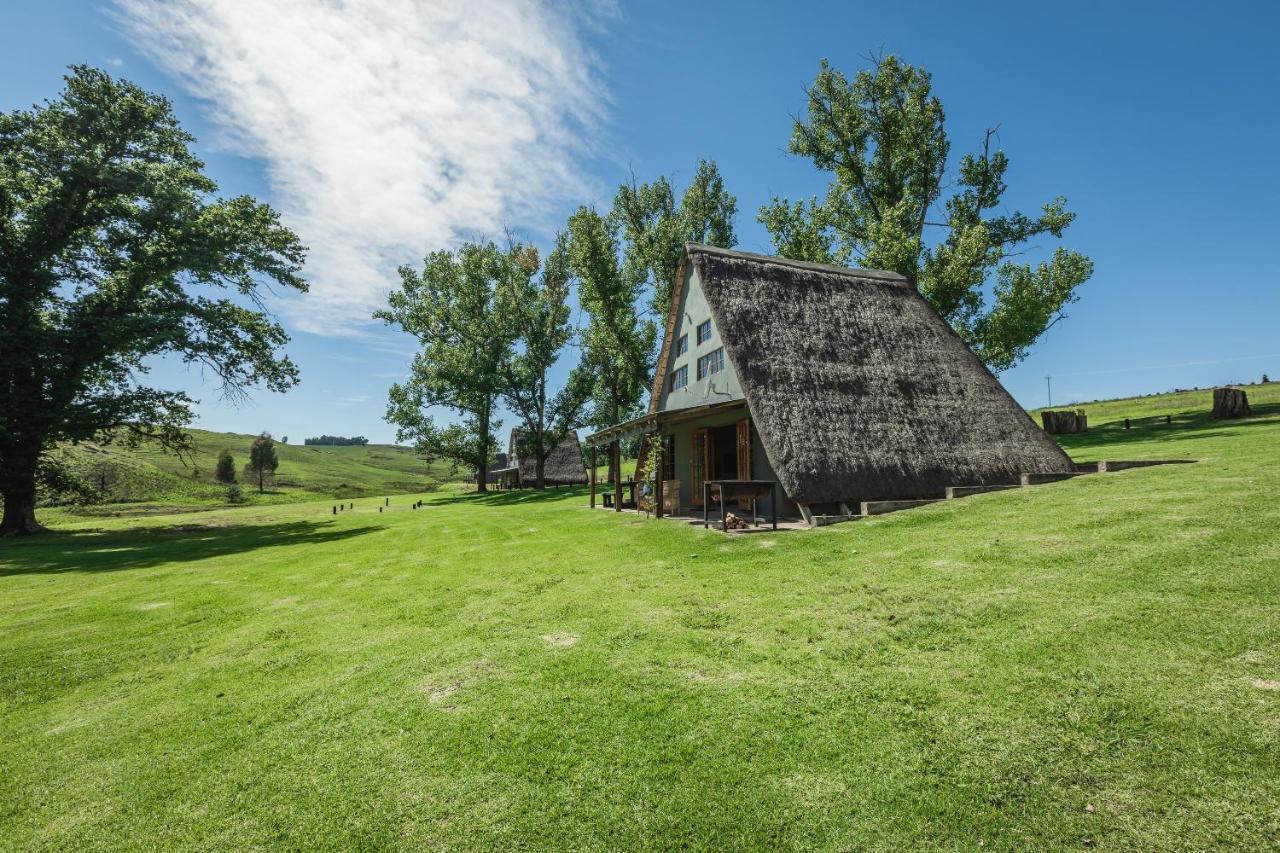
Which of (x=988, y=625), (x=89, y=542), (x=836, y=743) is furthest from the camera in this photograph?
(x=89, y=542)

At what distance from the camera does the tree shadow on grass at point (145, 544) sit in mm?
13500

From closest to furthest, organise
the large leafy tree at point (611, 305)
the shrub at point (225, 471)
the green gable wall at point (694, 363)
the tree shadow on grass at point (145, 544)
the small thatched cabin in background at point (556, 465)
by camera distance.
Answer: the tree shadow on grass at point (145, 544), the green gable wall at point (694, 363), the large leafy tree at point (611, 305), the small thatched cabin in background at point (556, 465), the shrub at point (225, 471)

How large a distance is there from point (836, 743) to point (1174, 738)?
2.05 metres

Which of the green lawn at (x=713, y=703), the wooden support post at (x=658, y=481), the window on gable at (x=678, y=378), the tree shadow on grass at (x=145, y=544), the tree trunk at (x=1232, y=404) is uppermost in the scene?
the window on gable at (x=678, y=378)

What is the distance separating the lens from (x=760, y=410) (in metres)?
13.4

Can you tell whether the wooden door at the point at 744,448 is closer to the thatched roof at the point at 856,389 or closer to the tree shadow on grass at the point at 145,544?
→ the thatched roof at the point at 856,389

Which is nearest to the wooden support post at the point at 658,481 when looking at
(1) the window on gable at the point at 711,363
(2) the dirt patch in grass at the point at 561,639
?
(1) the window on gable at the point at 711,363

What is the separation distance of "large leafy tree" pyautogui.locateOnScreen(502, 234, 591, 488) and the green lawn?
101 ft

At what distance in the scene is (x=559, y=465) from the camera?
49219 millimetres

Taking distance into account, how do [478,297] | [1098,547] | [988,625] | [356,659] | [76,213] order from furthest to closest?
1. [478,297]
2. [76,213]
3. [1098,547]
4. [356,659]
5. [988,625]

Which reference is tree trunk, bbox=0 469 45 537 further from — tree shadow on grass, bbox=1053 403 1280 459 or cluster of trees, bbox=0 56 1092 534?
tree shadow on grass, bbox=1053 403 1280 459

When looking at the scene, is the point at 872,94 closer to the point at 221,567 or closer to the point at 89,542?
the point at 221,567

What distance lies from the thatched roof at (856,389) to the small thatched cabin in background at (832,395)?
0.04m

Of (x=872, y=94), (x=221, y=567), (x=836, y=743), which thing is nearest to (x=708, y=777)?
(x=836, y=743)
